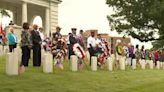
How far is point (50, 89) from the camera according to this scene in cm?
1875

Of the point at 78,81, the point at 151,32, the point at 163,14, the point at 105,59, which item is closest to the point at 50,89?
the point at 78,81

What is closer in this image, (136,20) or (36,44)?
(36,44)

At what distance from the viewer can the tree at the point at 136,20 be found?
58553 mm

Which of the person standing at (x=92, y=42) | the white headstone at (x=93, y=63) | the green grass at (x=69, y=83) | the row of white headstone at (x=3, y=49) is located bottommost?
the green grass at (x=69, y=83)

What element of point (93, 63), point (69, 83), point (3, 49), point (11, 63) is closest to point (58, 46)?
point (93, 63)

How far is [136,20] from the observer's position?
58.9 meters

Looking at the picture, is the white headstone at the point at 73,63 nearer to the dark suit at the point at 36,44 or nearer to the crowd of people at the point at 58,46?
the crowd of people at the point at 58,46

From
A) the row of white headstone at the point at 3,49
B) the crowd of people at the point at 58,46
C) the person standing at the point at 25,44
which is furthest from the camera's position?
the row of white headstone at the point at 3,49

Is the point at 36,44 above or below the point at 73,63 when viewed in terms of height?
above

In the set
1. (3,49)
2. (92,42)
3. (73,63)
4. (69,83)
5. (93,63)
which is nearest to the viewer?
(69,83)

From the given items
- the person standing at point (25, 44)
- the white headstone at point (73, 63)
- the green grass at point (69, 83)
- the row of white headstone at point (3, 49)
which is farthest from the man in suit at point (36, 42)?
the row of white headstone at point (3, 49)

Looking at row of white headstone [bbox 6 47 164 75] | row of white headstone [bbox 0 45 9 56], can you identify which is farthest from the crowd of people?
row of white headstone [bbox 0 45 9 56]

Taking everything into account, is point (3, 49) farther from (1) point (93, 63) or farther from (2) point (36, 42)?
(2) point (36, 42)

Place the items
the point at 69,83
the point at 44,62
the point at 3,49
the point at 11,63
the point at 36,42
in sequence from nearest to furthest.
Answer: the point at 11,63
the point at 69,83
the point at 44,62
the point at 36,42
the point at 3,49
